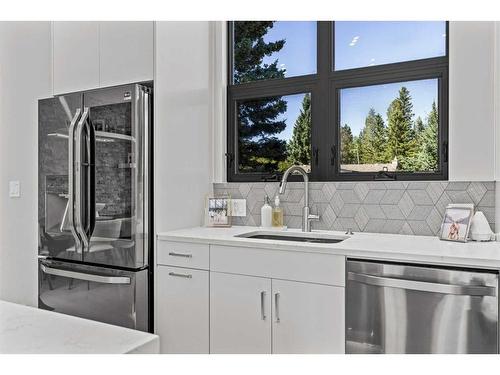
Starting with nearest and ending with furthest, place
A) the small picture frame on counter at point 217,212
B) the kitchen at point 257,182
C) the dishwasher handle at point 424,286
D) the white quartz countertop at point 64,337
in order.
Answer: the white quartz countertop at point 64,337 < the dishwasher handle at point 424,286 < the kitchen at point 257,182 < the small picture frame on counter at point 217,212

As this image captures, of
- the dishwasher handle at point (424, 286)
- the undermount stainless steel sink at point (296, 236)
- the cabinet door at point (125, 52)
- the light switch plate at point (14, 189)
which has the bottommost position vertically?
the dishwasher handle at point (424, 286)

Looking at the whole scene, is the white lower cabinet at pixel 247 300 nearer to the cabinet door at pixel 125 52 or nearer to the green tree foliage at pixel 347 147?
the green tree foliage at pixel 347 147

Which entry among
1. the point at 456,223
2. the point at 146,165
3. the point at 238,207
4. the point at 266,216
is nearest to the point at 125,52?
the point at 146,165

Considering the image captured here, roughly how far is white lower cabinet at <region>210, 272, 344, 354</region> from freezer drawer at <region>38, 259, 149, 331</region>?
480 millimetres

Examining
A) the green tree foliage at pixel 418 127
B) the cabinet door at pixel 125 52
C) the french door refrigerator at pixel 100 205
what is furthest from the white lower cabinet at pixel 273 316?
the cabinet door at pixel 125 52

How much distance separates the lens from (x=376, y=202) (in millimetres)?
2451

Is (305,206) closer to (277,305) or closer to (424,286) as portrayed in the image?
(277,305)

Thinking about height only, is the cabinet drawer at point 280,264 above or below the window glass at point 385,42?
below

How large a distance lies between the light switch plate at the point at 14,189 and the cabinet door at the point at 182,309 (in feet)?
4.58

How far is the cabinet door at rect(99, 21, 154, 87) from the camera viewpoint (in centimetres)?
243

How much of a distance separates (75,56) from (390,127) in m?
2.10

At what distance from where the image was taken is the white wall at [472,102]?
2.11 meters

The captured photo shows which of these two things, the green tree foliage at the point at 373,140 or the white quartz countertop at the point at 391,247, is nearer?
the white quartz countertop at the point at 391,247

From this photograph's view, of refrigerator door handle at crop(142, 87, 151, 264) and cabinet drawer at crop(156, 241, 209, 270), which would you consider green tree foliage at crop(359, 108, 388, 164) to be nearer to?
cabinet drawer at crop(156, 241, 209, 270)
